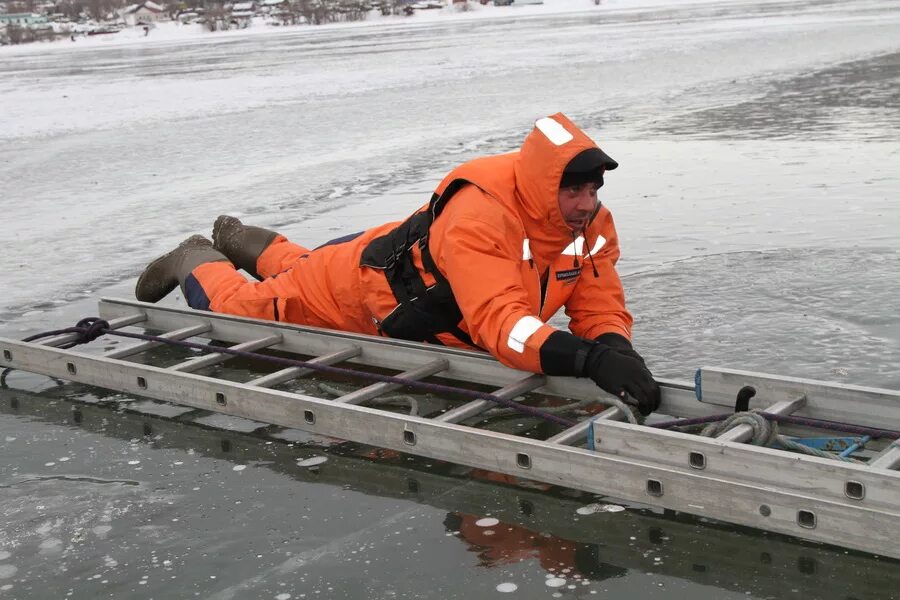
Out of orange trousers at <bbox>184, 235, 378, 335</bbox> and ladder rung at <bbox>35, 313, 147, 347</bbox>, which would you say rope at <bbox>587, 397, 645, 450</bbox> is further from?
ladder rung at <bbox>35, 313, 147, 347</bbox>

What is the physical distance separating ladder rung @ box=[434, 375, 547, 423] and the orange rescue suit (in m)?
0.15

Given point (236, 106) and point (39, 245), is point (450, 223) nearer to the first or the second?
A: point (39, 245)

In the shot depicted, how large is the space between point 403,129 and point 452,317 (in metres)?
9.91

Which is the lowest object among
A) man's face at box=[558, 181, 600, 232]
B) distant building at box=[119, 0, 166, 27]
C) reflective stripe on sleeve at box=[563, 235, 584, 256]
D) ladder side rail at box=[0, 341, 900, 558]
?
ladder side rail at box=[0, 341, 900, 558]

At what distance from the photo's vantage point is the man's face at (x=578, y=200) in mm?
4277

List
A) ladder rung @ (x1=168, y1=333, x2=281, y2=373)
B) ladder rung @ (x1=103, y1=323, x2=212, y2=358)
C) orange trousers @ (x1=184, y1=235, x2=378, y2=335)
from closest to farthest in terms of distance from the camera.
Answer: ladder rung @ (x1=168, y1=333, x2=281, y2=373)
orange trousers @ (x1=184, y1=235, x2=378, y2=335)
ladder rung @ (x1=103, y1=323, x2=212, y2=358)

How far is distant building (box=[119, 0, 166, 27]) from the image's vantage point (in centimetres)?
11712

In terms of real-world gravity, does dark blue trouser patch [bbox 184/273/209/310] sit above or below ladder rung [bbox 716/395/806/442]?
above

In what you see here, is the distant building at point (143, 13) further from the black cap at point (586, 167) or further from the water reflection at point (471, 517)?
the black cap at point (586, 167)

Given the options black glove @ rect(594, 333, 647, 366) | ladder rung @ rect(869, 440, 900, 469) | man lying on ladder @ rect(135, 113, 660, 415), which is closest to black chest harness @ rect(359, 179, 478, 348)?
man lying on ladder @ rect(135, 113, 660, 415)

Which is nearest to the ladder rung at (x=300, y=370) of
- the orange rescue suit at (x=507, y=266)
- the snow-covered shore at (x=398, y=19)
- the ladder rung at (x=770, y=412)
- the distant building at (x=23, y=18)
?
the orange rescue suit at (x=507, y=266)

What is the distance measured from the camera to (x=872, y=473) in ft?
10.5

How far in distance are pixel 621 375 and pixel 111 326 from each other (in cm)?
308

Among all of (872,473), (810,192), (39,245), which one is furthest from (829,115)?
(872,473)
